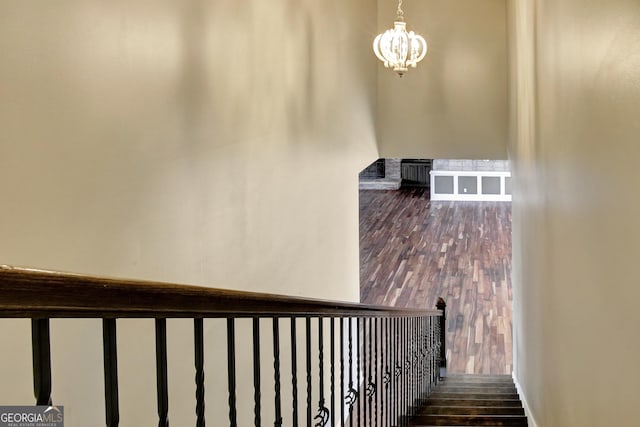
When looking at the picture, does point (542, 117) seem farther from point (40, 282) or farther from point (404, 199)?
point (404, 199)

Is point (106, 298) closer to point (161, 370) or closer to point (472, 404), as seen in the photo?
point (161, 370)

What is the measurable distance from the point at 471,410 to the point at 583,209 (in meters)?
→ 3.10

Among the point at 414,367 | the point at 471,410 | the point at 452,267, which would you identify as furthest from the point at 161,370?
the point at 452,267

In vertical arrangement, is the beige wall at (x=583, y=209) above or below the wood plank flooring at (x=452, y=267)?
above

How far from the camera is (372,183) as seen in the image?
21391 mm

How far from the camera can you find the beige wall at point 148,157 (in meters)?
2.22

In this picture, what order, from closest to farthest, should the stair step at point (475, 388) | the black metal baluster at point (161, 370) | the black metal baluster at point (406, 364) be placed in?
the black metal baluster at point (161, 370)
the black metal baluster at point (406, 364)
the stair step at point (475, 388)

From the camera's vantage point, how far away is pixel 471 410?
5781mm

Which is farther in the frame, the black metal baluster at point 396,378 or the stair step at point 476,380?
the stair step at point 476,380

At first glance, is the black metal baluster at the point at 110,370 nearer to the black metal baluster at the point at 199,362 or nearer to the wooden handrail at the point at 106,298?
the wooden handrail at the point at 106,298

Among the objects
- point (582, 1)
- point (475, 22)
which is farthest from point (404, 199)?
point (582, 1)

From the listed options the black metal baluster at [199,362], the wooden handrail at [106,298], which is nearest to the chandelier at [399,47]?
the wooden handrail at [106,298]

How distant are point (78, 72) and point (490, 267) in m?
11.6

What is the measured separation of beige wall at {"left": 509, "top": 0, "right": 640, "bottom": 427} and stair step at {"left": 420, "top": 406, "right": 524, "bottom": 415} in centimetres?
38
